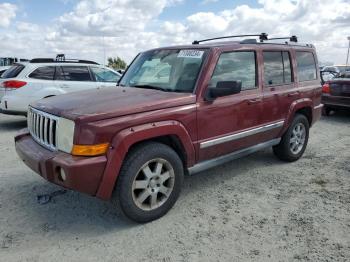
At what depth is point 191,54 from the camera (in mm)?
4215

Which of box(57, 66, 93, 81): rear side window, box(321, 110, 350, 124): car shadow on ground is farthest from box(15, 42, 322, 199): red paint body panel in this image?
box(321, 110, 350, 124): car shadow on ground

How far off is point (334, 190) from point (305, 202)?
64 cm

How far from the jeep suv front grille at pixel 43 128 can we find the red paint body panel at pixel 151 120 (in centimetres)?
7

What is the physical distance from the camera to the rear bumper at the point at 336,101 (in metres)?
9.52

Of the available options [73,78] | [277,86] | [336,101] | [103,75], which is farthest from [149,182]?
[336,101]

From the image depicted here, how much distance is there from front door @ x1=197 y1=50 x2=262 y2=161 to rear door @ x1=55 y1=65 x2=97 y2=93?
5332 millimetres

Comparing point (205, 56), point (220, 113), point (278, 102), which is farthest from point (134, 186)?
point (278, 102)

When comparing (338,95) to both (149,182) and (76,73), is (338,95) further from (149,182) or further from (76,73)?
(149,182)

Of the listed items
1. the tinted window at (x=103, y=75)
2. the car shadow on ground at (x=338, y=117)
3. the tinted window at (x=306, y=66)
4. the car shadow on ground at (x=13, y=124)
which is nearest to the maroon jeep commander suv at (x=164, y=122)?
the tinted window at (x=306, y=66)

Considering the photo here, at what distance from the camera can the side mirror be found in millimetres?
3758

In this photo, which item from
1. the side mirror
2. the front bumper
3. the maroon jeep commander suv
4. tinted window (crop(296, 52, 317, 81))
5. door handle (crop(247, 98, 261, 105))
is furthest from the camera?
tinted window (crop(296, 52, 317, 81))

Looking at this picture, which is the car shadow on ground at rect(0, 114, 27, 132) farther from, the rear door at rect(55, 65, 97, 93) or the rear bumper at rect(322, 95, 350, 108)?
the rear bumper at rect(322, 95, 350, 108)

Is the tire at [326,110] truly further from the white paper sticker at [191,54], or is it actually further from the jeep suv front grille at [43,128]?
the jeep suv front grille at [43,128]

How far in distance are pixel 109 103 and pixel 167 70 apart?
1.10m
